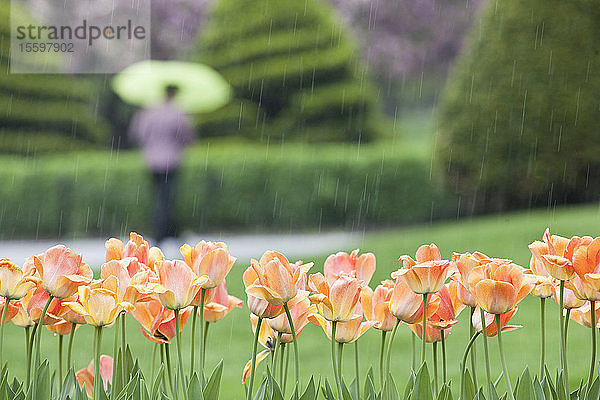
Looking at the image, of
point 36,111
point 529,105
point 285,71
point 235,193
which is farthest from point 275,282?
point 36,111

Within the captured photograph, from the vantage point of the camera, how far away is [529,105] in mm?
7055

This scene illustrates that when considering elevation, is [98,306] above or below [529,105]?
below

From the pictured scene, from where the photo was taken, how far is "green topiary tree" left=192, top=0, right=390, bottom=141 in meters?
10.1

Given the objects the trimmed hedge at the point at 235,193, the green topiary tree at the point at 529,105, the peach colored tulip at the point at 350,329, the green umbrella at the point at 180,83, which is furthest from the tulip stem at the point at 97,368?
the green umbrella at the point at 180,83

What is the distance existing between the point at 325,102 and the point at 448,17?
9134 mm

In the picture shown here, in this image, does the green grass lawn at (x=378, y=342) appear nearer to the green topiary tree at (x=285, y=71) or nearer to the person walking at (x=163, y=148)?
the person walking at (x=163, y=148)

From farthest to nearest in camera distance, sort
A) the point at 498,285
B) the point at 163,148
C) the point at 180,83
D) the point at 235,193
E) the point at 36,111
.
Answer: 1. the point at 36,111
2. the point at 180,83
3. the point at 235,193
4. the point at 163,148
5. the point at 498,285

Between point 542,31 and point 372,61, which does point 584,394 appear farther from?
point 372,61

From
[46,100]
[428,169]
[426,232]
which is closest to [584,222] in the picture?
[426,232]

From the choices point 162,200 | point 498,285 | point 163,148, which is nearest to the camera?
point 498,285

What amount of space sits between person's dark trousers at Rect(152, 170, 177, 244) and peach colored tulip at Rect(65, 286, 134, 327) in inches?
264

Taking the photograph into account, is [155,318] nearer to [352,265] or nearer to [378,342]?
[352,265]

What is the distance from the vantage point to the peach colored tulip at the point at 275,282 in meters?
0.76

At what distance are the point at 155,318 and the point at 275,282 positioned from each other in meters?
0.16
